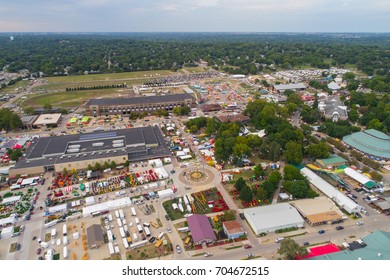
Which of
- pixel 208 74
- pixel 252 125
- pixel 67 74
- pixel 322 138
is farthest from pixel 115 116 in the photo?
pixel 67 74

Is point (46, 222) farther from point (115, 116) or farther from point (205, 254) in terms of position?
point (115, 116)

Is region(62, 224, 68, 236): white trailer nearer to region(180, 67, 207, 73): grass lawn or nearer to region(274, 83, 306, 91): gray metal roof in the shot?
region(274, 83, 306, 91): gray metal roof

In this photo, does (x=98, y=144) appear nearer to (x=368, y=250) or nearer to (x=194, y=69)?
(x=368, y=250)

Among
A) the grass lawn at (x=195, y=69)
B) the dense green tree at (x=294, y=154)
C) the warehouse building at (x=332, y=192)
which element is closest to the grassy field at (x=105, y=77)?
the grass lawn at (x=195, y=69)

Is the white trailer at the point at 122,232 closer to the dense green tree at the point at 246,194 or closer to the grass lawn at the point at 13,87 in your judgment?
the dense green tree at the point at 246,194

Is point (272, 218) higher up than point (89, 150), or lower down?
higher up

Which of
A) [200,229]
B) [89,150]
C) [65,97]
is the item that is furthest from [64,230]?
[65,97]
